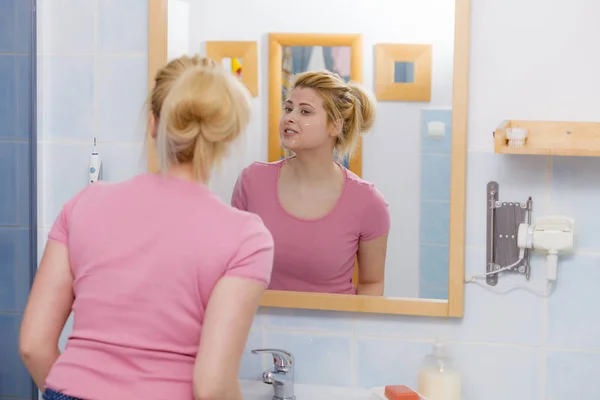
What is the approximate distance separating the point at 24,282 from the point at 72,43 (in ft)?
1.78

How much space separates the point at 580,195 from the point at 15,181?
118 cm

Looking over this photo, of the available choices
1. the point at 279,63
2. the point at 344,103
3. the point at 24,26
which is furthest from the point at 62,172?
the point at 344,103

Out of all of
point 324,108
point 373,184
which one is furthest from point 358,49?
point 373,184

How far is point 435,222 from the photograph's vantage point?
Result: 153 cm

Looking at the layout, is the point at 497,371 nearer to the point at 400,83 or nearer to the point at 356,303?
the point at 356,303

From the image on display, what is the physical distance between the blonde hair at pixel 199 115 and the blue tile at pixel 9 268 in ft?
2.44

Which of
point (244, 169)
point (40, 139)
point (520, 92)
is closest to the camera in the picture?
point (520, 92)

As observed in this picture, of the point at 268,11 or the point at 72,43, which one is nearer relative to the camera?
the point at 268,11

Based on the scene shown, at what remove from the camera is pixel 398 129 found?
152 centimetres

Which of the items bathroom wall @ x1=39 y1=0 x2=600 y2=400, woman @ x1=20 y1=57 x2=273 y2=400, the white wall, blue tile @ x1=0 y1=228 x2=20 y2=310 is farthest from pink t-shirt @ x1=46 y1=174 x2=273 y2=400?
blue tile @ x1=0 y1=228 x2=20 y2=310

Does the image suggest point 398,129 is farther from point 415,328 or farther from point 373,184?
point 415,328

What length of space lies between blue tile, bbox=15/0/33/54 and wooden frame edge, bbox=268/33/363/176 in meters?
0.53

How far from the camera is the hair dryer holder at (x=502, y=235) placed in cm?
150

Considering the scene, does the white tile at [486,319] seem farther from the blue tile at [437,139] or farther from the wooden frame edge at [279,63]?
the wooden frame edge at [279,63]
